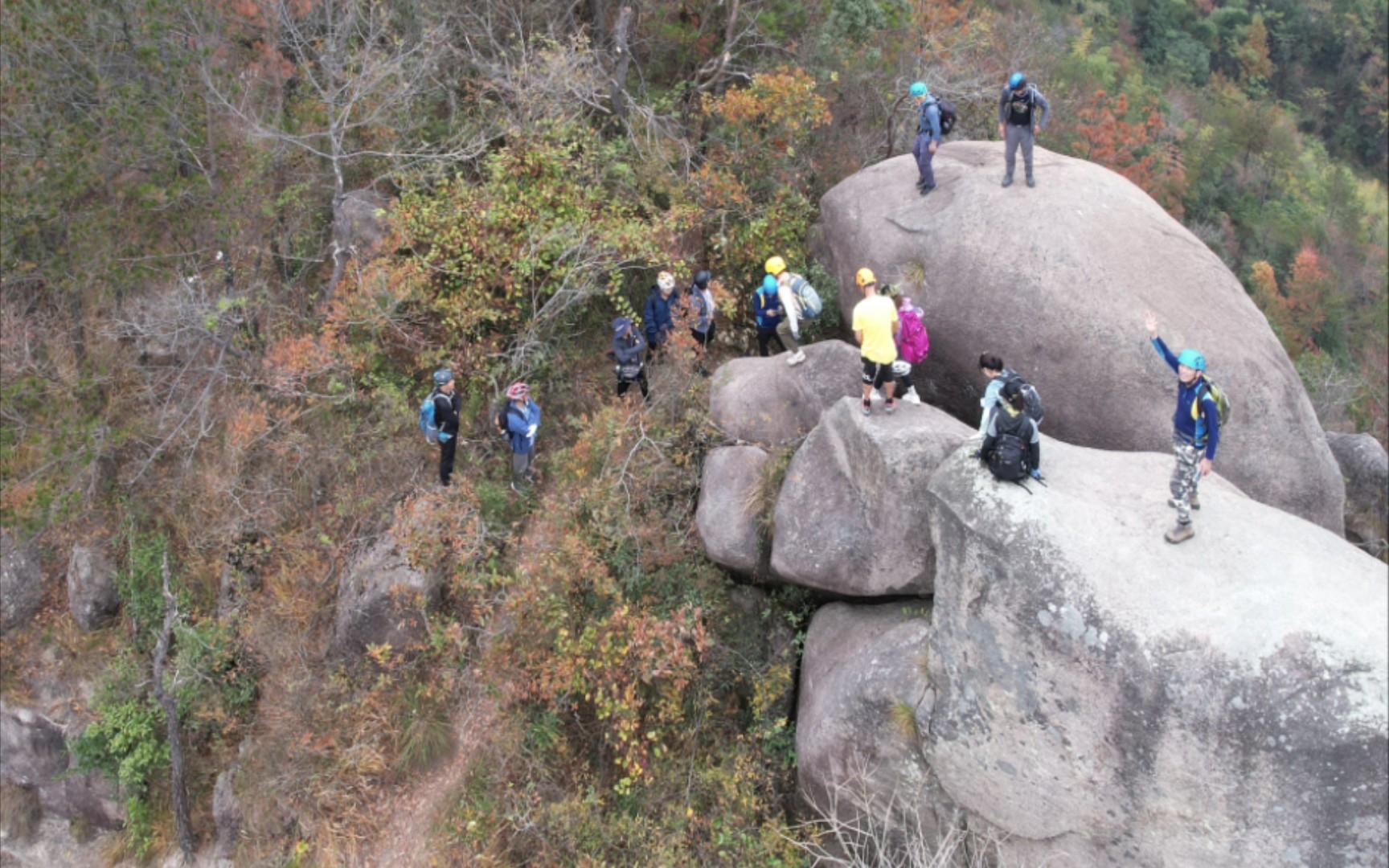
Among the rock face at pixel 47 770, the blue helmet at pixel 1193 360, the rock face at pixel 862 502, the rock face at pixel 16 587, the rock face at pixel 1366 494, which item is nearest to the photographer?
the blue helmet at pixel 1193 360

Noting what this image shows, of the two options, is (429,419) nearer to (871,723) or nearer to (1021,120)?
(871,723)

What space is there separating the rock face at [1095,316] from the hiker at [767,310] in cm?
159

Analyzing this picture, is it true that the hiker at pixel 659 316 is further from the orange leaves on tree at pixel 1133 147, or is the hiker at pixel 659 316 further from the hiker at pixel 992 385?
the orange leaves on tree at pixel 1133 147

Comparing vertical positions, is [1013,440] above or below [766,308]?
above

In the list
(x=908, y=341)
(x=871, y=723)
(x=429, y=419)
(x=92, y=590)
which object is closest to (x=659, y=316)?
(x=429, y=419)

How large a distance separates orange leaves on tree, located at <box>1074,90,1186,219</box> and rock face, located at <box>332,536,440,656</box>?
17517 millimetres

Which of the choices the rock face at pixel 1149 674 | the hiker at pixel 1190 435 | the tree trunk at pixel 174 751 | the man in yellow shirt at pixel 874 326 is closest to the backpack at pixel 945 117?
the man in yellow shirt at pixel 874 326

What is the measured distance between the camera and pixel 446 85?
1753 centimetres

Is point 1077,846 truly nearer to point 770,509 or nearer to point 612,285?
point 770,509

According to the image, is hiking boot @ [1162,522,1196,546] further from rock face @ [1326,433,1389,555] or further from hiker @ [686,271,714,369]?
hiker @ [686,271,714,369]

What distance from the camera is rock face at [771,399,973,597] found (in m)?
10.2

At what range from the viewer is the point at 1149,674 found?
315 inches

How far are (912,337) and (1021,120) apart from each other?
4.12 metres

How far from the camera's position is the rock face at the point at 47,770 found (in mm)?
16016
